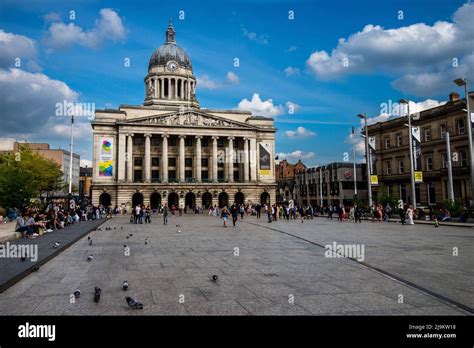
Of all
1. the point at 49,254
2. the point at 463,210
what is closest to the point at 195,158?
the point at 463,210

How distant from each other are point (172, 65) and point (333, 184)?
162 ft

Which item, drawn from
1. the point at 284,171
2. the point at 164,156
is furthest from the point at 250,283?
the point at 284,171

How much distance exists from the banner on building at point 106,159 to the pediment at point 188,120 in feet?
18.4

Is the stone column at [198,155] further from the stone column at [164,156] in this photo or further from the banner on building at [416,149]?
the banner on building at [416,149]

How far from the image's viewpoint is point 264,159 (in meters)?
76.2

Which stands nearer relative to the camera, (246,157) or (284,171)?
(246,157)

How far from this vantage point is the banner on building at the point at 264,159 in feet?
249

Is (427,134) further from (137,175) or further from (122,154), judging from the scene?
(122,154)

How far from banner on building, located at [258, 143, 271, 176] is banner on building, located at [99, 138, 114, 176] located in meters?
29.2

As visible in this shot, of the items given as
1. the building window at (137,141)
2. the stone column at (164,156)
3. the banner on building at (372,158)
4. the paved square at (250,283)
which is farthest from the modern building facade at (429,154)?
the building window at (137,141)

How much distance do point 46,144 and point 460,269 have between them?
13271cm

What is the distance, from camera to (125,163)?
73.6 meters

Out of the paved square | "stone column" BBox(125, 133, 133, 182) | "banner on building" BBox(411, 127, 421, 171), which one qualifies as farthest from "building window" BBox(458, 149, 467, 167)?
"stone column" BBox(125, 133, 133, 182)
